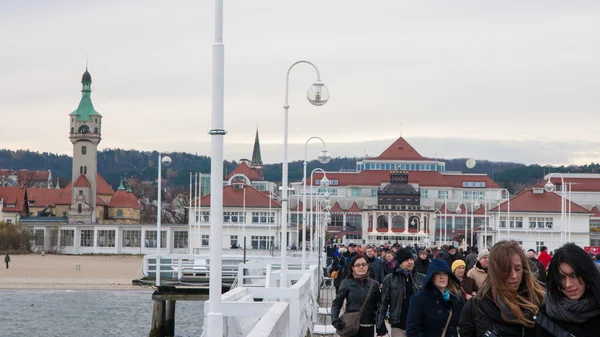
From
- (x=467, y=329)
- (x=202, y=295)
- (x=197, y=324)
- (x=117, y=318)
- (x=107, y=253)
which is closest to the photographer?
(x=467, y=329)

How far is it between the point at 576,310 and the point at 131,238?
107649 millimetres

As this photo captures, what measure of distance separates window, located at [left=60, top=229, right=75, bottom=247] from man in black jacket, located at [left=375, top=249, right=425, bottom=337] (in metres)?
103

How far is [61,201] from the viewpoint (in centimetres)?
14788

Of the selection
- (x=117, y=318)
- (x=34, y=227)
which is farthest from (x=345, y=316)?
(x=34, y=227)

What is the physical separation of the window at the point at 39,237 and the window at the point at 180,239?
1610 centimetres

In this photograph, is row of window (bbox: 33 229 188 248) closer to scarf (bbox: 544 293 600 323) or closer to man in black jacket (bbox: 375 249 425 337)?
man in black jacket (bbox: 375 249 425 337)

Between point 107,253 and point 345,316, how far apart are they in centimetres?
10094

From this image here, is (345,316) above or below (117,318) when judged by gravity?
above

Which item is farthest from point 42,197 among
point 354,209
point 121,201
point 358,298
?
point 358,298

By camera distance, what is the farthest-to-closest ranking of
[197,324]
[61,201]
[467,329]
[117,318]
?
[61,201] → [117,318] → [197,324] → [467,329]

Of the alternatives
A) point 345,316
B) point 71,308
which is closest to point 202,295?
point 71,308

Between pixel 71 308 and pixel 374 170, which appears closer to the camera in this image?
pixel 71 308

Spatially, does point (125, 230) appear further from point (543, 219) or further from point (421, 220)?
point (421, 220)

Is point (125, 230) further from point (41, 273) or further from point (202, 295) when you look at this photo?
point (202, 295)
